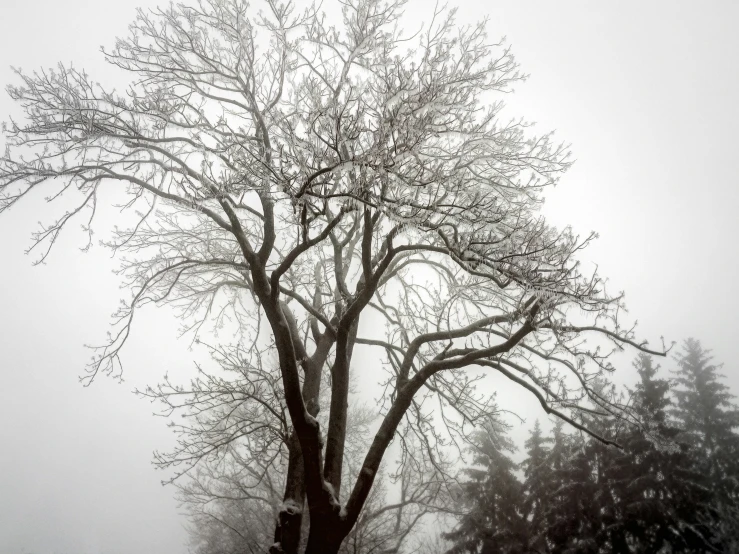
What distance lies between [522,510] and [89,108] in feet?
64.9

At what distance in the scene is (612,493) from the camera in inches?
613

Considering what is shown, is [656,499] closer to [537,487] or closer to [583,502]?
[583,502]

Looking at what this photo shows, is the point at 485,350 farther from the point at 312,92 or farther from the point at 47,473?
the point at 47,473

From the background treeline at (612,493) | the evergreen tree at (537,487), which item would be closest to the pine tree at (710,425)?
the background treeline at (612,493)

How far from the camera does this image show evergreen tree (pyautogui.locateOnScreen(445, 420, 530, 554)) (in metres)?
15.8

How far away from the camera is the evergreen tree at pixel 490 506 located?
15.8m

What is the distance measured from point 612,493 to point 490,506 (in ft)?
15.7

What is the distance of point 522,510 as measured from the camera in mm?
16828

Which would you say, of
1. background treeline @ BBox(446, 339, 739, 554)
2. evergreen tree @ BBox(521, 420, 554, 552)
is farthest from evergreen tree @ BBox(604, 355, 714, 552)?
evergreen tree @ BBox(521, 420, 554, 552)

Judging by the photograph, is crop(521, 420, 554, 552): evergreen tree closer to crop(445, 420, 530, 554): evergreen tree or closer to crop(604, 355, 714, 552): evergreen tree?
crop(445, 420, 530, 554): evergreen tree

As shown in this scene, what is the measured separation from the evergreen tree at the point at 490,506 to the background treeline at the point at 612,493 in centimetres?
4

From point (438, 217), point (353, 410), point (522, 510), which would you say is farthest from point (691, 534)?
point (438, 217)

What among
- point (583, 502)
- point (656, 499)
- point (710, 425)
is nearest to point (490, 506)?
point (583, 502)

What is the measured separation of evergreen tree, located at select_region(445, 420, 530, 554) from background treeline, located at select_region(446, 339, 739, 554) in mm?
40
